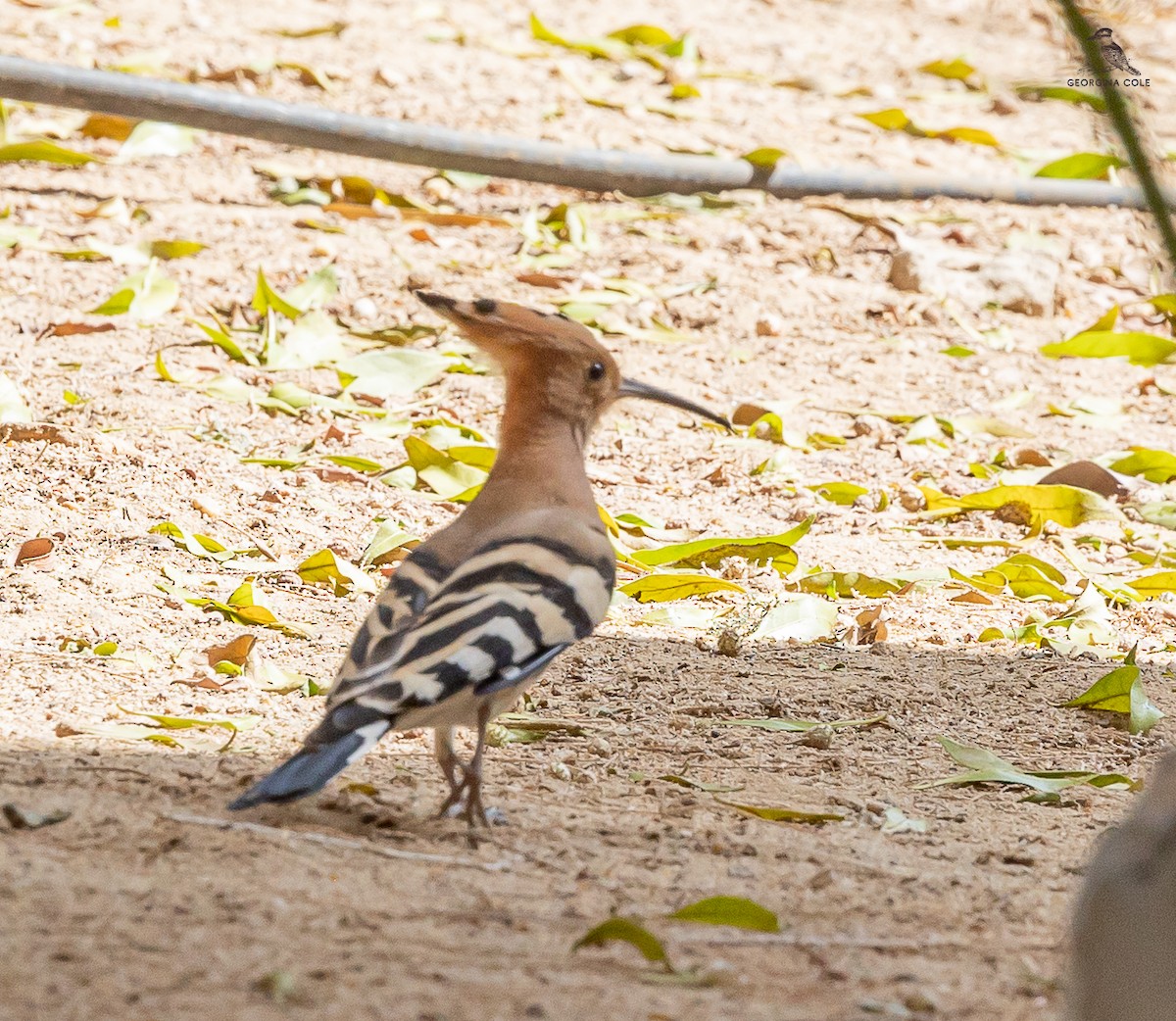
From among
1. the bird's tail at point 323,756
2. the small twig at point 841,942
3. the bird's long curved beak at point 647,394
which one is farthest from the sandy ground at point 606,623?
the bird's long curved beak at point 647,394

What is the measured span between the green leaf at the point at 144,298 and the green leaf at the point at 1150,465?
10.5ft

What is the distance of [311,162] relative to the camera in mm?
7152

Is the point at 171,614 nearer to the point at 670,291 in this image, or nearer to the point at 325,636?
the point at 325,636

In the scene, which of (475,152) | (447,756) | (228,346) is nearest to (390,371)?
(228,346)

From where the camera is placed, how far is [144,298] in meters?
5.67

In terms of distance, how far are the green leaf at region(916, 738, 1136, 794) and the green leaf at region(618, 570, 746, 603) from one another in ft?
3.19

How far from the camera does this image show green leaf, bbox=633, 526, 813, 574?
174 inches

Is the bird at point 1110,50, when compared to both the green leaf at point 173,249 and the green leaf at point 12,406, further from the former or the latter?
the green leaf at point 173,249

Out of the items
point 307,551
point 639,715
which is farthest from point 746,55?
point 639,715

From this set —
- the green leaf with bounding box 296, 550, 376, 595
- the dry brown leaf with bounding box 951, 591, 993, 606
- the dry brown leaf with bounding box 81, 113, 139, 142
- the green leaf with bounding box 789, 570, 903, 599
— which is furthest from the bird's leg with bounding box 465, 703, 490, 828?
the dry brown leaf with bounding box 81, 113, 139, 142

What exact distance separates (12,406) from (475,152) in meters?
2.47

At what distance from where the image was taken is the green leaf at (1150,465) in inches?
211

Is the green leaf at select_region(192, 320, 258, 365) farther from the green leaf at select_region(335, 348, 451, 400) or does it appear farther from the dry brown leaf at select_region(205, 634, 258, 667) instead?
the dry brown leaf at select_region(205, 634, 258, 667)

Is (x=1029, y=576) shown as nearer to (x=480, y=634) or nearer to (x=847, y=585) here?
(x=847, y=585)
